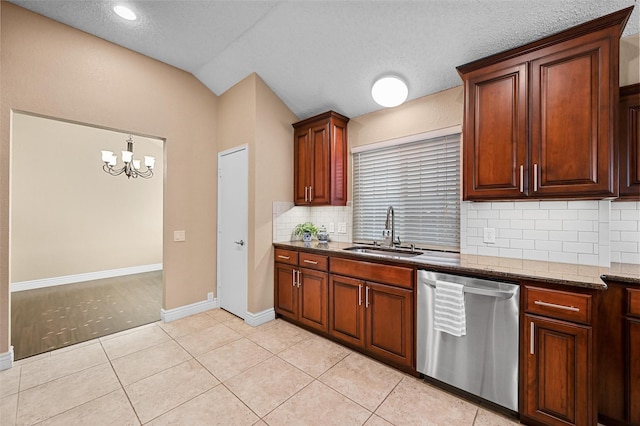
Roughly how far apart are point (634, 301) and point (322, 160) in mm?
2766

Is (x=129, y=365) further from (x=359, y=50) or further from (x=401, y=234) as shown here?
(x=359, y=50)

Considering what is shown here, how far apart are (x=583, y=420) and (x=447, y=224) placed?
5.29 ft

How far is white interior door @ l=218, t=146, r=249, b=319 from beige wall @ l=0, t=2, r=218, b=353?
14cm

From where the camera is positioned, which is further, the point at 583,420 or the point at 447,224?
the point at 447,224

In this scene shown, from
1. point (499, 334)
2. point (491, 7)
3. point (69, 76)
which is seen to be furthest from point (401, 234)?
point (69, 76)

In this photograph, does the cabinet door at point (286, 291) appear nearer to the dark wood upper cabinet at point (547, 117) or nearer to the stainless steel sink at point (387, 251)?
the stainless steel sink at point (387, 251)

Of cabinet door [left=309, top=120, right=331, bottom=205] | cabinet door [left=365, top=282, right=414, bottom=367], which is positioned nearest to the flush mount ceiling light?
cabinet door [left=309, top=120, right=331, bottom=205]

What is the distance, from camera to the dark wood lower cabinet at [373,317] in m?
2.19

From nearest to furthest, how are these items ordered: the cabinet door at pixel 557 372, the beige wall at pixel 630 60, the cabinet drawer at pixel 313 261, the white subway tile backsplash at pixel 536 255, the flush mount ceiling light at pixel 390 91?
the cabinet door at pixel 557 372, the beige wall at pixel 630 60, the white subway tile backsplash at pixel 536 255, the flush mount ceiling light at pixel 390 91, the cabinet drawer at pixel 313 261

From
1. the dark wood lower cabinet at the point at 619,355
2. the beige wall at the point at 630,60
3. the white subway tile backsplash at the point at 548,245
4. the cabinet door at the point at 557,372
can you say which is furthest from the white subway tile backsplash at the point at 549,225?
the beige wall at the point at 630,60

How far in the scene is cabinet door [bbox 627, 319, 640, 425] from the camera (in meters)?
1.55

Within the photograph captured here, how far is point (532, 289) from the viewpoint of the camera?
5.36ft

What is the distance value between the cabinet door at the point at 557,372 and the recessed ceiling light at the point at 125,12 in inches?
162

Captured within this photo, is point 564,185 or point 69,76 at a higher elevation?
point 69,76
